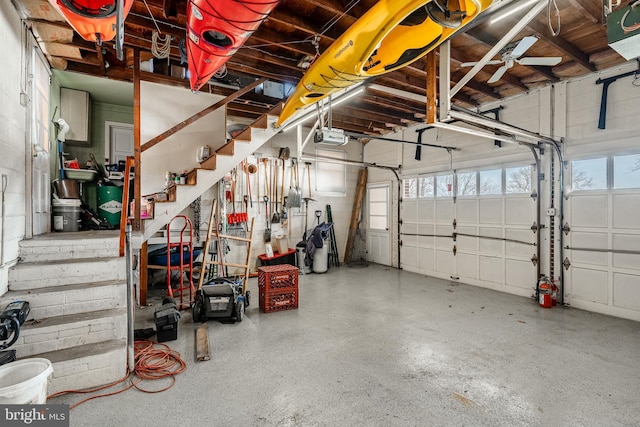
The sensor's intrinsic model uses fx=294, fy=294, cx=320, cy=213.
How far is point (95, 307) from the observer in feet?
9.21

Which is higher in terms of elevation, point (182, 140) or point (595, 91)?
point (595, 91)

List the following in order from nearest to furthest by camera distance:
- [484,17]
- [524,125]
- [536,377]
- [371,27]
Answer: [371,27] → [484,17] → [536,377] → [524,125]

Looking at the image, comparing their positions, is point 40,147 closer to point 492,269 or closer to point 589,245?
point 492,269

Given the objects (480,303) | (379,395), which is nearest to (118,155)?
(379,395)

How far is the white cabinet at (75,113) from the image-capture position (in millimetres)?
5059

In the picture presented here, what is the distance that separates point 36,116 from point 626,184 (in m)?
7.80

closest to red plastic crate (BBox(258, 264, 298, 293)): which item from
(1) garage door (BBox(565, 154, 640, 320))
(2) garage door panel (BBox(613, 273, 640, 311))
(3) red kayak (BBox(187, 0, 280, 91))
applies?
(3) red kayak (BBox(187, 0, 280, 91))

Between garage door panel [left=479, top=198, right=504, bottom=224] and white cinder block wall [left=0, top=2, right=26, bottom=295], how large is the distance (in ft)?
22.3

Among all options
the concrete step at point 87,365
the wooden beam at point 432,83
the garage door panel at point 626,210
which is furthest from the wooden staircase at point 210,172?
the garage door panel at point 626,210

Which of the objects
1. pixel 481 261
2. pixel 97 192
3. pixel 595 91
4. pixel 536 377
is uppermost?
pixel 595 91

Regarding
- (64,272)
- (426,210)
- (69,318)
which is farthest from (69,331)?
(426,210)

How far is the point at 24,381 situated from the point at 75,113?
496 cm

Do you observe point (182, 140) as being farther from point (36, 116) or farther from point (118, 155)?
point (36, 116)

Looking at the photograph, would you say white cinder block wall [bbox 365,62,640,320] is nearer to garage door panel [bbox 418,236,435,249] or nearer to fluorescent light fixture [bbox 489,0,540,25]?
garage door panel [bbox 418,236,435,249]
